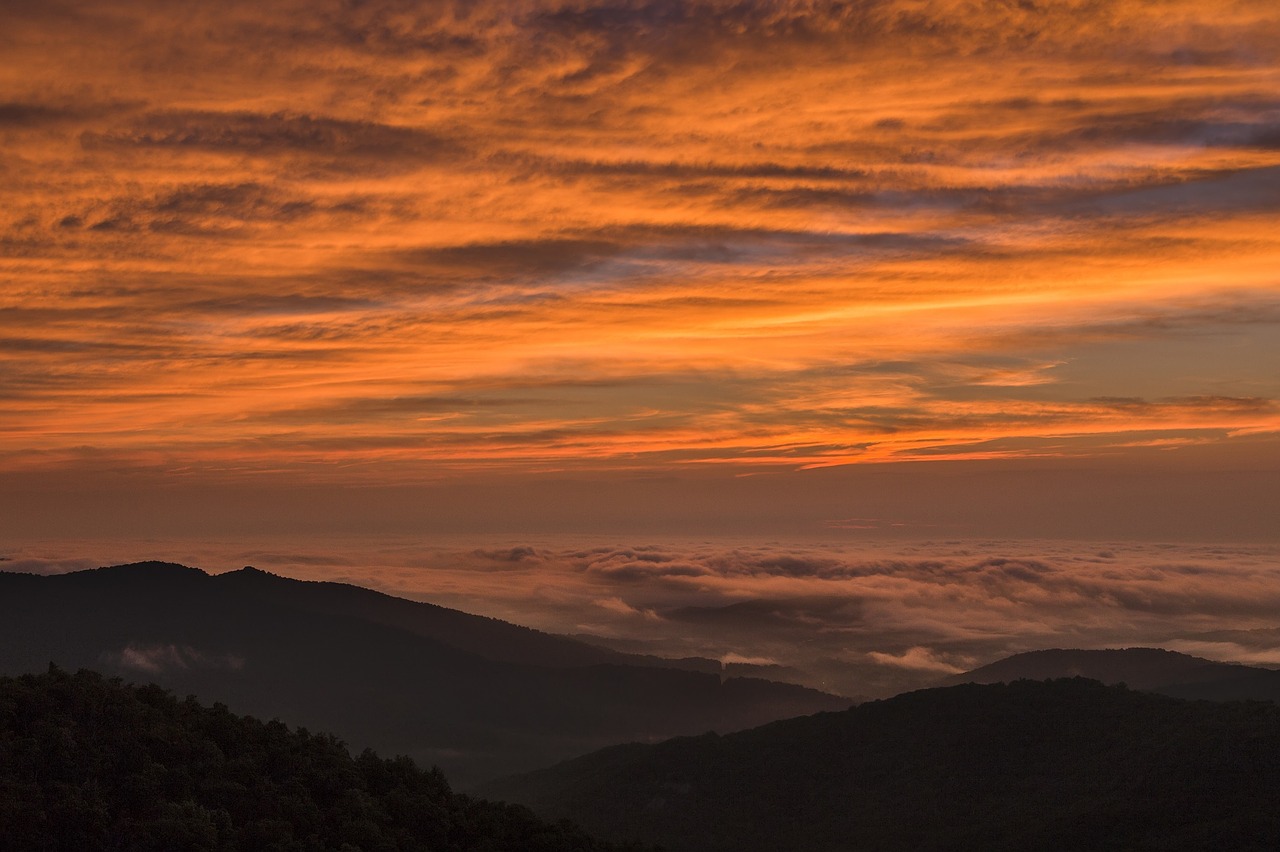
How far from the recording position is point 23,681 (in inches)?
4505

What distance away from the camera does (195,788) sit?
104000mm

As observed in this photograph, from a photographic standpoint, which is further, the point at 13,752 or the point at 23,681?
the point at 23,681

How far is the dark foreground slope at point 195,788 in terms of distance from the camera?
297 feet

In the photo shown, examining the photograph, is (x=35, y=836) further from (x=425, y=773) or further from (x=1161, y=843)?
(x=1161, y=843)

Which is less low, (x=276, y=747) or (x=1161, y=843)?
(x=276, y=747)

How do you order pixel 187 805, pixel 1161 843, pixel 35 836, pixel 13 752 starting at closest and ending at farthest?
pixel 35 836, pixel 187 805, pixel 13 752, pixel 1161 843

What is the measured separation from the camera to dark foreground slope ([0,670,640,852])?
297ft

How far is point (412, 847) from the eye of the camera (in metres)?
104

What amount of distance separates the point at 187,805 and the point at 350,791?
17740 mm

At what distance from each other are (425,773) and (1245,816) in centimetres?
14918

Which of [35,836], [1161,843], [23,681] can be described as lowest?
[1161,843]

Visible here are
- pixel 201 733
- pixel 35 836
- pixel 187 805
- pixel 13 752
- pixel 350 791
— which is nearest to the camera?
pixel 35 836

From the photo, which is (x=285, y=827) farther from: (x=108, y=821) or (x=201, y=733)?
(x=201, y=733)

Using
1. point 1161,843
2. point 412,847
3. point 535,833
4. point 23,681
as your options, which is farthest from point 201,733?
point 1161,843
